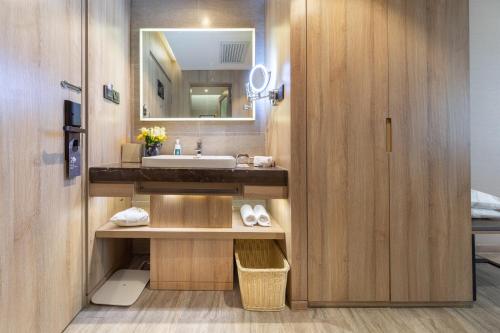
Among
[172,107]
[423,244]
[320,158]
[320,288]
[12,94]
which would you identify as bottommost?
[320,288]

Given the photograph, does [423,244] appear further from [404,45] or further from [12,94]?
[12,94]

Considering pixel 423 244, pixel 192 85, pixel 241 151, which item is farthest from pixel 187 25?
pixel 423 244

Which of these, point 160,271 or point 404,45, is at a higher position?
point 404,45

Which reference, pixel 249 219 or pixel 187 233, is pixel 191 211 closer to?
pixel 187 233

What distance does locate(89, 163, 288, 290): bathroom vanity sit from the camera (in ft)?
6.07

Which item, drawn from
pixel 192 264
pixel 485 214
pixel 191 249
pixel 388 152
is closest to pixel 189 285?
pixel 192 264

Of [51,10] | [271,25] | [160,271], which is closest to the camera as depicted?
[51,10]

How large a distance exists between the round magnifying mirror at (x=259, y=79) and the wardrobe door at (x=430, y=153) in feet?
3.15

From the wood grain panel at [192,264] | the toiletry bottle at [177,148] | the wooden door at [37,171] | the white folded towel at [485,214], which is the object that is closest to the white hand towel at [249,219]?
the wood grain panel at [192,264]

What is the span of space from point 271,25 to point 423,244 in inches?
82.7

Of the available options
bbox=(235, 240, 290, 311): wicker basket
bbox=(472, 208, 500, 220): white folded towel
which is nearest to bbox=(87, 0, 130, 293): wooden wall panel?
bbox=(235, 240, 290, 311): wicker basket

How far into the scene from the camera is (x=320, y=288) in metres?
1.80

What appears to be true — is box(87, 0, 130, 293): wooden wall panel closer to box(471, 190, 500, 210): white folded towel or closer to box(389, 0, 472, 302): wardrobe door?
box(389, 0, 472, 302): wardrobe door

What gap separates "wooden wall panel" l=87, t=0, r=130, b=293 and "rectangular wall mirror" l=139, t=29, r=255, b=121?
0.76 ft
